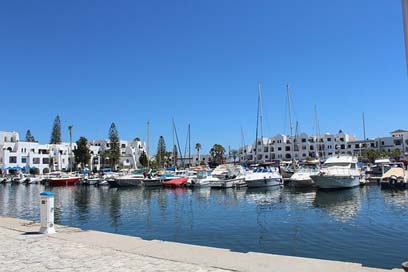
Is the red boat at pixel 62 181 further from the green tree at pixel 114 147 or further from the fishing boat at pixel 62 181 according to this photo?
the green tree at pixel 114 147

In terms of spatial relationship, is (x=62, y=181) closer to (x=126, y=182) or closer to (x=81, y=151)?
(x=126, y=182)

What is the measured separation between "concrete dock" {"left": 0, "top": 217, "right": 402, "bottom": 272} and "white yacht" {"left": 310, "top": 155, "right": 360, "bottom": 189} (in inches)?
1353

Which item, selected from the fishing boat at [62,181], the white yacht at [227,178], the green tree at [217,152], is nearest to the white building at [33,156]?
the fishing boat at [62,181]

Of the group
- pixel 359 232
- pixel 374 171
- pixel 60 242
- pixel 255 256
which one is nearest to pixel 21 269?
pixel 60 242

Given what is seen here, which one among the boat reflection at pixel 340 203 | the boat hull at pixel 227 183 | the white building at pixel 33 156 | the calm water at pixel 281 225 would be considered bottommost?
the boat reflection at pixel 340 203

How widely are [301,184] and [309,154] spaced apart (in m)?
93.3

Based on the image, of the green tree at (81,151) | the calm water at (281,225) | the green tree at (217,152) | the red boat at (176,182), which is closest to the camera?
the calm water at (281,225)

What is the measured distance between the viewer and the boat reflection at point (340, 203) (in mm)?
25372

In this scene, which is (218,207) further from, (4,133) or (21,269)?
(4,133)

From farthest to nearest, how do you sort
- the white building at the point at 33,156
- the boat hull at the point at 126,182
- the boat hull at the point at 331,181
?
the white building at the point at 33,156 < the boat hull at the point at 126,182 < the boat hull at the point at 331,181

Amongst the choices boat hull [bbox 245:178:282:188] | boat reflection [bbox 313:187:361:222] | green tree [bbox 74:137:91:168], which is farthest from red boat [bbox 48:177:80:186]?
boat reflection [bbox 313:187:361:222]

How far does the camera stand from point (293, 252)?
14906mm

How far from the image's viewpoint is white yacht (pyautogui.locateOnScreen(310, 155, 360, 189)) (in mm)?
42375

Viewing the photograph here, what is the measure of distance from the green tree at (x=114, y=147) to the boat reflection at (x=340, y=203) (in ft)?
266
